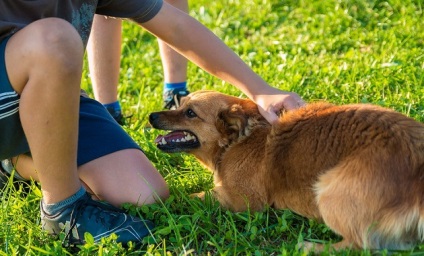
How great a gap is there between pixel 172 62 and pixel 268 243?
2131 millimetres

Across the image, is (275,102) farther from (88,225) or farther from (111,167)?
(88,225)

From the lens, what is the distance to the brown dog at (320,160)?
312 cm

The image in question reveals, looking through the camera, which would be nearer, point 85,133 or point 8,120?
point 8,120

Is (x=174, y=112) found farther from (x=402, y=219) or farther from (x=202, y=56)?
(x=402, y=219)

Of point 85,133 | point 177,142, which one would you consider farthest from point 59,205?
point 177,142

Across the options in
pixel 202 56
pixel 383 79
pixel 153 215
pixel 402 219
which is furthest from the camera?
pixel 383 79

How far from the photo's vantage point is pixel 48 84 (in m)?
3.15

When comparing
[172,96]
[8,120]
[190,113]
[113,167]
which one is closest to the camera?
[8,120]

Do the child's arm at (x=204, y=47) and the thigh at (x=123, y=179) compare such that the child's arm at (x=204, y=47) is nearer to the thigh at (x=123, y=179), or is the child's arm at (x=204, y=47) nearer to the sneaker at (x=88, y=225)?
the thigh at (x=123, y=179)

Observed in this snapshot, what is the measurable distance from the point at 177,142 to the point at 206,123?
21 cm

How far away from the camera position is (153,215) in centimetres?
363

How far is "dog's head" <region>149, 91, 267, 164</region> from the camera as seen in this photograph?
393cm

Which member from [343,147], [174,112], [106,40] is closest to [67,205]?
[174,112]

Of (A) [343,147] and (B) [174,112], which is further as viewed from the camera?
(B) [174,112]
